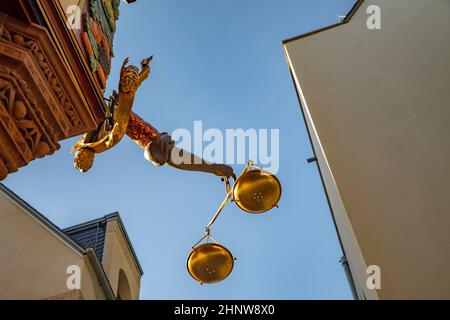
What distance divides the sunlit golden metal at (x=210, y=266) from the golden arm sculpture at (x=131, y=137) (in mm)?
1002

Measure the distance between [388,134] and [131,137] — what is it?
3.42m

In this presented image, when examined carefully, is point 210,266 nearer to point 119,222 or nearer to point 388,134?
point 388,134

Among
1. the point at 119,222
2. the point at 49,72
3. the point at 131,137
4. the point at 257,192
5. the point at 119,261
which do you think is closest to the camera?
the point at 49,72

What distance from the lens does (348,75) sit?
7281mm

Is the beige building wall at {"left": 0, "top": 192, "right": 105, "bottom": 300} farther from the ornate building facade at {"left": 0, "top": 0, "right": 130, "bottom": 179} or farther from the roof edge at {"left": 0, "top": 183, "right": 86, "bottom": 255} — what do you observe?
the ornate building facade at {"left": 0, "top": 0, "right": 130, "bottom": 179}

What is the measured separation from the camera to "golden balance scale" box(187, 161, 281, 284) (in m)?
4.86

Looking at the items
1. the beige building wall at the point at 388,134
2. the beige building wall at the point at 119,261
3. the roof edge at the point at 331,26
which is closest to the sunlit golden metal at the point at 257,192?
the beige building wall at the point at 388,134

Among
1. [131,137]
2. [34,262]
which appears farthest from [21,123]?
[34,262]

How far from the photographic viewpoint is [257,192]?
484 cm

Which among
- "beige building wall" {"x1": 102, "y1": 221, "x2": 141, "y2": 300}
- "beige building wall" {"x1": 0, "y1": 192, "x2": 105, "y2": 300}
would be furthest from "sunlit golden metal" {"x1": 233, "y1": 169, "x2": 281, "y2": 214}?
"beige building wall" {"x1": 102, "y1": 221, "x2": 141, "y2": 300}

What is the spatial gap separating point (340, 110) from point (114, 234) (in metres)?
6.86

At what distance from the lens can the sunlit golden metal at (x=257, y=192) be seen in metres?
4.85
